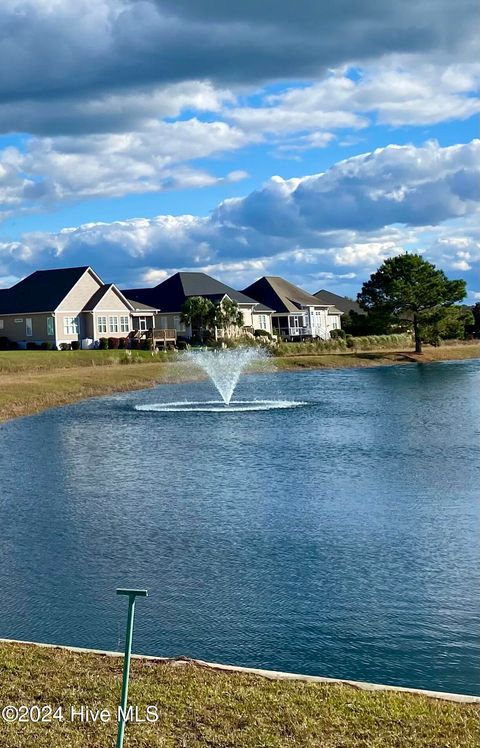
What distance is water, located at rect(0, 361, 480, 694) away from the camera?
10.6m

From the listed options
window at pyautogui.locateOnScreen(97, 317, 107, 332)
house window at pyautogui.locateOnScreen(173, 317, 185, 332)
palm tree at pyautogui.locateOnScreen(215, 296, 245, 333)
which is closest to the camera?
window at pyautogui.locateOnScreen(97, 317, 107, 332)

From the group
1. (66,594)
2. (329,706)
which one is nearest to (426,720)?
(329,706)

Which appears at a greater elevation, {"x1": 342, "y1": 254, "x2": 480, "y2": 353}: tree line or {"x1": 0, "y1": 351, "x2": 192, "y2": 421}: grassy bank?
{"x1": 342, "y1": 254, "x2": 480, "y2": 353}: tree line

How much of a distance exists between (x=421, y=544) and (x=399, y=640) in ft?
14.4

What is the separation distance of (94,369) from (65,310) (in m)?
16.4

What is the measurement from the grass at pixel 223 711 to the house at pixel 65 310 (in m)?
66.5

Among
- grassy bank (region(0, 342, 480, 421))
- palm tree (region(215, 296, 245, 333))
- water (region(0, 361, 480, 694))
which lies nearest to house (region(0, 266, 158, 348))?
palm tree (region(215, 296, 245, 333))

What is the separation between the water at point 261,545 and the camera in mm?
10602

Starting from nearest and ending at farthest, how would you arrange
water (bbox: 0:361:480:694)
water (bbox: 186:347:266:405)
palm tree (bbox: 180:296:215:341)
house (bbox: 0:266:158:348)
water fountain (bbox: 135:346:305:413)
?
1. water (bbox: 0:361:480:694)
2. water fountain (bbox: 135:346:305:413)
3. water (bbox: 186:347:266:405)
4. house (bbox: 0:266:158:348)
5. palm tree (bbox: 180:296:215:341)

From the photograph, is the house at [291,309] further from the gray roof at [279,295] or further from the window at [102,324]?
the window at [102,324]

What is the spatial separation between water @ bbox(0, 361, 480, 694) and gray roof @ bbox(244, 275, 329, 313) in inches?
2657

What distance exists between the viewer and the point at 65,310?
73875 millimetres

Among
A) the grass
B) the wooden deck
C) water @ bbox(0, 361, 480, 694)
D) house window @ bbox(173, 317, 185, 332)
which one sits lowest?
water @ bbox(0, 361, 480, 694)

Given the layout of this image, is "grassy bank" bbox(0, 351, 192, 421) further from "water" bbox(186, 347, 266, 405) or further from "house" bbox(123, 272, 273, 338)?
"house" bbox(123, 272, 273, 338)
